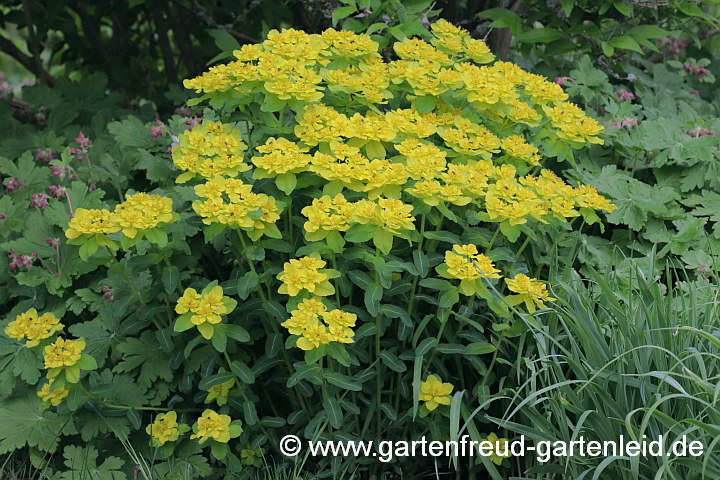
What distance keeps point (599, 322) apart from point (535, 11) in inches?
70.5

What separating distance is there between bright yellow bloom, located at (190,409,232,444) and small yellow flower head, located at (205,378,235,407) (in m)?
0.06

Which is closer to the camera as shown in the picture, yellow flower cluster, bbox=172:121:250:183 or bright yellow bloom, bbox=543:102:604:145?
yellow flower cluster, bbox=172:121:250:183

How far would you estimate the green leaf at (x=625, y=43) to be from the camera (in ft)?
10.9

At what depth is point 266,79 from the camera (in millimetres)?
2320

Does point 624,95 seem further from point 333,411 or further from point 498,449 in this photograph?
point 333,411

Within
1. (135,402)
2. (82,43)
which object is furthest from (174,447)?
(82,43)

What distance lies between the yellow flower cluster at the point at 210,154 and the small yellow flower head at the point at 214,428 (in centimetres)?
66

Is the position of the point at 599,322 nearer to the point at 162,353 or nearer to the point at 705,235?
the point at 705,235

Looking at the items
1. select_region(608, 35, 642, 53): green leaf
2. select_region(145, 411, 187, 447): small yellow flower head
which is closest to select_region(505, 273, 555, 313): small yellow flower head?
select_region(145, 411, 187, 447): small yellow flower head

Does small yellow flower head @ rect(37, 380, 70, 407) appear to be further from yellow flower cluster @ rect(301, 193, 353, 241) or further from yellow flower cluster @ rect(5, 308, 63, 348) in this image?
yellow flower cluster @ rect(301, 193, 353, 241)

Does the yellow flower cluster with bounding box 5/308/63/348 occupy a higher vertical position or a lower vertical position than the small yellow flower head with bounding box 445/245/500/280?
lower

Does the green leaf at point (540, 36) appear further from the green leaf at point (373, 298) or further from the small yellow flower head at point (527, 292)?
the green leaf at point (373, 298)

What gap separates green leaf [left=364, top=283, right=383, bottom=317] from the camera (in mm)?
2188

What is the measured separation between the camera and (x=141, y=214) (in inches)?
87.5
